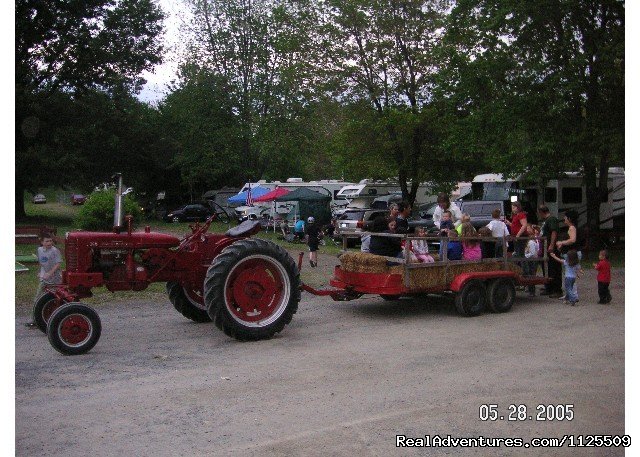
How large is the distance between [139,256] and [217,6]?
35538 mm

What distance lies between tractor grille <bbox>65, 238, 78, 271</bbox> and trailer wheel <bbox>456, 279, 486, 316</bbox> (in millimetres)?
5848

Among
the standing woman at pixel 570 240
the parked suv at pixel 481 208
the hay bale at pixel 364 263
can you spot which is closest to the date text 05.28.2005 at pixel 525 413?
the hay bale at pixel 364 263

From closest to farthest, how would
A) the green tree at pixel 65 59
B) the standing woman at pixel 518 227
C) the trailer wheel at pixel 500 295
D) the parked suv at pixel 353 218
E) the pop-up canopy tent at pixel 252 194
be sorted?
the trailer wheel at pixel 500 295 < the standing woman at pixel 518 227 < the green tree at pixel 65 59 < the parked suv at pixel 353 218 < the pop-up canopy tent at pixel 252 194

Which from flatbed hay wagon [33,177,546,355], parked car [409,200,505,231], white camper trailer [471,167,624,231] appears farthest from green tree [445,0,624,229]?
flatbed hay wagon [33,177,546,355]

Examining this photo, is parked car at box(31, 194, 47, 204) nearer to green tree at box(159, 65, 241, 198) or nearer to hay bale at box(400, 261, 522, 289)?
green tree at box(159, 65, 241, 198)

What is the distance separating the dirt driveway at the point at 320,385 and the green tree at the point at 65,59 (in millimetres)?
8554

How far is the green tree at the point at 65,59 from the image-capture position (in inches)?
759

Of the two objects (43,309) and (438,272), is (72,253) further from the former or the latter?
(438,272)

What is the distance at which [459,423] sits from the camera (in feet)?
19.6

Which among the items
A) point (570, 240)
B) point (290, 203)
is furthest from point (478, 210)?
point (290, 203)

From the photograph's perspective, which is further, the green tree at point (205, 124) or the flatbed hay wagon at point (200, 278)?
the green tree at point (205, 124)

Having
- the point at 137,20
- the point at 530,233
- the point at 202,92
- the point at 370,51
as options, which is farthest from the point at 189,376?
the point at 202,92

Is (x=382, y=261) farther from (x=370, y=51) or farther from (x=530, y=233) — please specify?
(x=370, y=51)

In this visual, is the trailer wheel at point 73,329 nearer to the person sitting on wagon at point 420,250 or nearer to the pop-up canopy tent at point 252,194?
the person sitting on wagon at point 420,250
